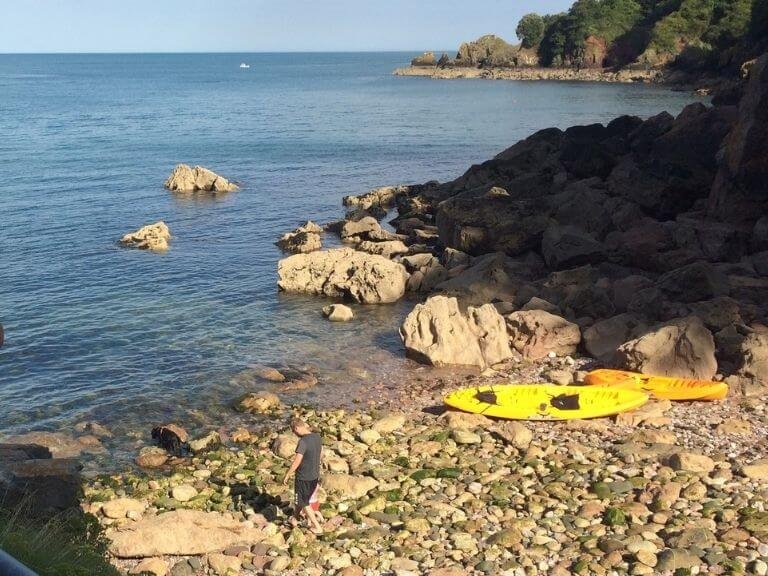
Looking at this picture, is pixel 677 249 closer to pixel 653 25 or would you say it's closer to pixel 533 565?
pixel 533 565

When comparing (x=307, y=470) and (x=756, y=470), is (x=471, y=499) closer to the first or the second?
(x=307, y=470)

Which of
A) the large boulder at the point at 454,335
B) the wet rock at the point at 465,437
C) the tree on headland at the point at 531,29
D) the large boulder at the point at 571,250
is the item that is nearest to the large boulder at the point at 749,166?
the large boulder at the point at 571,250

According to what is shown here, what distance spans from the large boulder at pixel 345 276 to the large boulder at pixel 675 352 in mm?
11548

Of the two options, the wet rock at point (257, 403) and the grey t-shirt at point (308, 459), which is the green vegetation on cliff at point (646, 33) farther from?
the grey t-shirt at point (308, 459)

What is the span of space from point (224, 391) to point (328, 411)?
3637mm

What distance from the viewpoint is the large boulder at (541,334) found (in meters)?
25.7

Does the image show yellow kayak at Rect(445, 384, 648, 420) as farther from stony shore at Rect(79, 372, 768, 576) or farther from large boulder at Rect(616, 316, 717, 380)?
large boulder at Rect(616, 316, 717, 380)

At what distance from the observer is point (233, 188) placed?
5859 centimetres

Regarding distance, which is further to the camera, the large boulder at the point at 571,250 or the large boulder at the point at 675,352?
the large boulder at the point at 571,250

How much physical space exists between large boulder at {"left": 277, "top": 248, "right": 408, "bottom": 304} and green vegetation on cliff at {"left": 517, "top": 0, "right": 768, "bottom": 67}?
8931cm

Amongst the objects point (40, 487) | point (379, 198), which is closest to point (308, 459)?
point (40, 487)

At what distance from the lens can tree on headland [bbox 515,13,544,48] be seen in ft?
630

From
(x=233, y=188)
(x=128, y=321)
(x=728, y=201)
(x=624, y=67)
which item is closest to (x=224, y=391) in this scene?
(x=128, y=321)

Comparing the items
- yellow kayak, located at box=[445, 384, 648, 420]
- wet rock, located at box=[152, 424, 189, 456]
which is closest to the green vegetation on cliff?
yellow kayak, located at box=[445, 384, 648, 420]
